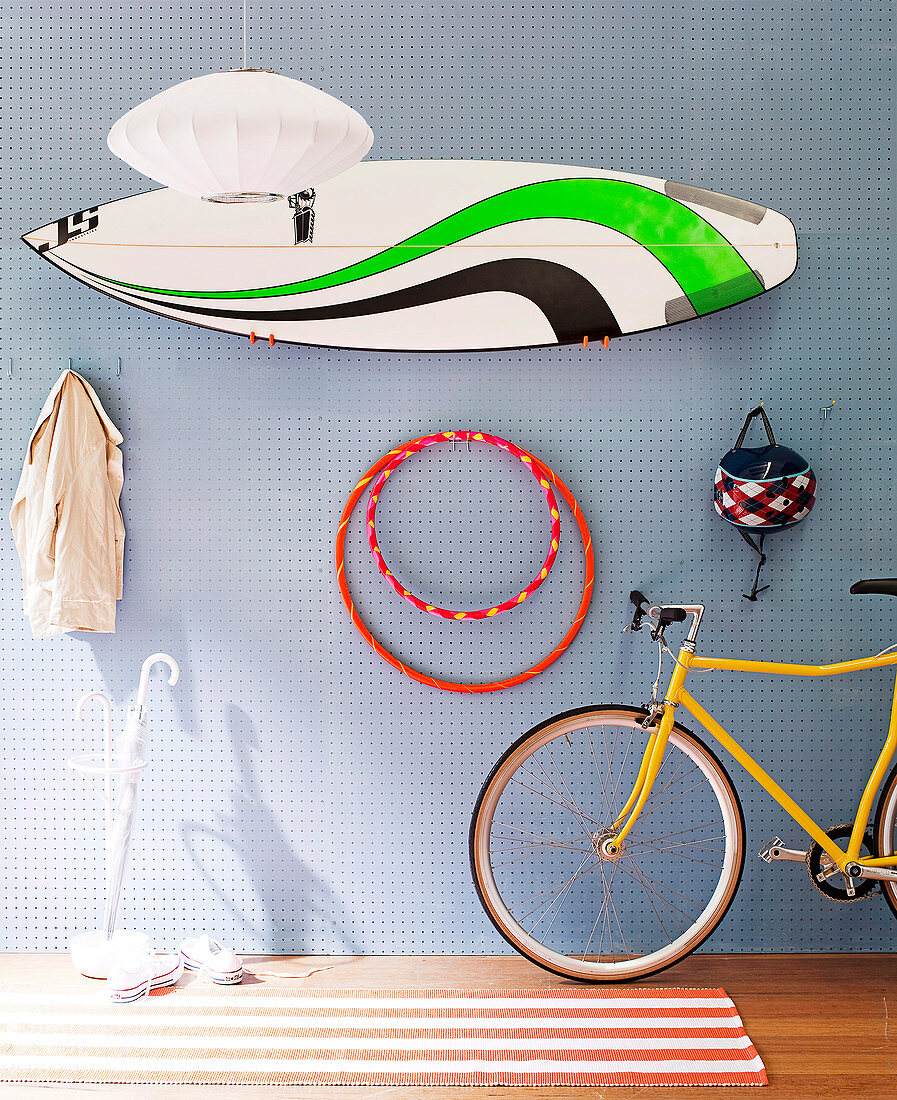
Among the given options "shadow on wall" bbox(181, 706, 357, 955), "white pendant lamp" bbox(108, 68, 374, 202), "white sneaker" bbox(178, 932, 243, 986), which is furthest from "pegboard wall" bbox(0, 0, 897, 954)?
"white pendant lamp" bbox(108, 68, 374, 202)

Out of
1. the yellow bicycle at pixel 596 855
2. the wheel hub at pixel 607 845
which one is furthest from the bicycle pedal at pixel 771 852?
the wheel hub at pixel 607 845

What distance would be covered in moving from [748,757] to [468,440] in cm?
106

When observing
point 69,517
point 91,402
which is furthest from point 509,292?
point 69,517

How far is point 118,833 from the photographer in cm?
223

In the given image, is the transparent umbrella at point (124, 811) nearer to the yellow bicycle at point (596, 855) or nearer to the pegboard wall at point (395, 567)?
the pegboard wall at point (395, 567)

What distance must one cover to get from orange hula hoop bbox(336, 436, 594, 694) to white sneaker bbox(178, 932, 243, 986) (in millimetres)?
816

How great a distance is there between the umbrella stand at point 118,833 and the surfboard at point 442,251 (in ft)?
3.25

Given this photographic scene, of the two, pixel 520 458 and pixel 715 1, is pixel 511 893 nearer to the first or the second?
pixel 520 458

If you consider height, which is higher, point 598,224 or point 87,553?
point 598,224

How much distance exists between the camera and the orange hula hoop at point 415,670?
7.54 ft

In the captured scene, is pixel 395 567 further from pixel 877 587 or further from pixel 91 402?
pixel 877 587

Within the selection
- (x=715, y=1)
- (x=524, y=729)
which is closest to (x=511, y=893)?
(x=524, y=729)

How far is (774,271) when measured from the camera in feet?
7.53

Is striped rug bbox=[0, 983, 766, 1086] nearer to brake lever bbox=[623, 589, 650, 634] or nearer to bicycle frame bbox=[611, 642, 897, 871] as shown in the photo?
bicycle frame bbox=[611, 642, 897, 871]
